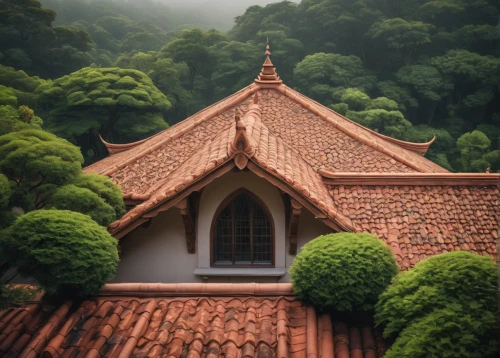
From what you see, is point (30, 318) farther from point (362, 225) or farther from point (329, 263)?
point (362, 225)

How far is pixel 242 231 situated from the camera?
32.5ft

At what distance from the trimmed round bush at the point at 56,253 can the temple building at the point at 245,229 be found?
1.03 feet

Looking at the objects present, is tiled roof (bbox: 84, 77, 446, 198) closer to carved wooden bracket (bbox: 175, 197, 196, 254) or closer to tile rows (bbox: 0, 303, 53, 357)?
carved wooden bracket (bbox: 175, 197, 196, 254)

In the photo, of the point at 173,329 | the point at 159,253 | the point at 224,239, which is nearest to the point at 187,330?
the point at 173,329

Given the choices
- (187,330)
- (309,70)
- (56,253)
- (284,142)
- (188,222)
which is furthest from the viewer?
(309,70)

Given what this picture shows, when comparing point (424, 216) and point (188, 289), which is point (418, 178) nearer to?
point (424, 216)

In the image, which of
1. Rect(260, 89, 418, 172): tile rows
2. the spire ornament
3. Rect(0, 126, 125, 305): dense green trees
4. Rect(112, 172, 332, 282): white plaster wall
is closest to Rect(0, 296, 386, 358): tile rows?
Rect(0, 126, 125, 305): dense green trees

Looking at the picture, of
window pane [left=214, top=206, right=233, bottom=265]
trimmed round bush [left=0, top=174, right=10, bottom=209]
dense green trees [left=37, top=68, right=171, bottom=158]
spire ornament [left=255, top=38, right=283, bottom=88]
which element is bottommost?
trimmed round bush [left=0, top=174, right=10, bottom=209]

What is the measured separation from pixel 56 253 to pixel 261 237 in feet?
14.2

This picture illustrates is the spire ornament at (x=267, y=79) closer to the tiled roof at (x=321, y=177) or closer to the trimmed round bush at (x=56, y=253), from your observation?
the tiled roof at (x=321, y=177)

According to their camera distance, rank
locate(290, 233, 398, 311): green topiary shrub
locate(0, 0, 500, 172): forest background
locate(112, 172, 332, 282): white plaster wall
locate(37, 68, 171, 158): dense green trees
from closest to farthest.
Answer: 1. locate(290, 233, 398, 311): green topiary shrub
2. locate(112, 172, 332, 282): white plaster wall
3. locate(37, 68, 171, 158): dense green trees
4. locate(0, 0, 500, 172): forest background

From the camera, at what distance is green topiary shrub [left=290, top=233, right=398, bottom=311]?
20.2ft

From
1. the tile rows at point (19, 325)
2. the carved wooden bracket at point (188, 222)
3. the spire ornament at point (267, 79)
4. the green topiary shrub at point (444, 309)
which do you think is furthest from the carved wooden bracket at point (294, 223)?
the spire ornament at point (267, 79)

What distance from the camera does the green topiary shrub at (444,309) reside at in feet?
15.8
